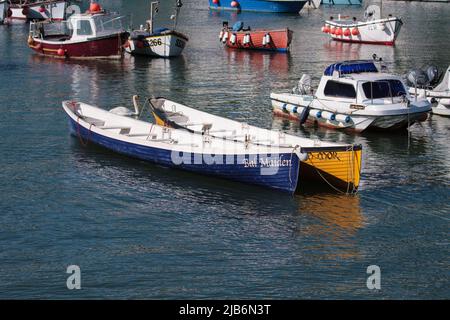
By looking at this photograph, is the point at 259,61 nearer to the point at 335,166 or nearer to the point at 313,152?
the point at 335,166

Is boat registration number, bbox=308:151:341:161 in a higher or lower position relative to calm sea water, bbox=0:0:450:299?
higher

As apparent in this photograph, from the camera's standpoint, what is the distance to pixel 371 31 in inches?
2997

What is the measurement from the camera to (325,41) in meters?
79.7

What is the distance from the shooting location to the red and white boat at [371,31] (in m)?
75.4

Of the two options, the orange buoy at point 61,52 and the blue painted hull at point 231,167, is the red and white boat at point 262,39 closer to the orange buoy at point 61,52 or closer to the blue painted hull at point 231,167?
the orange buoy at point 61,52

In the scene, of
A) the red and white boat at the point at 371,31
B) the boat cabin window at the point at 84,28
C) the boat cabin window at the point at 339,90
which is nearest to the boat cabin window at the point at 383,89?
the boat cabin window at the point at 339,90

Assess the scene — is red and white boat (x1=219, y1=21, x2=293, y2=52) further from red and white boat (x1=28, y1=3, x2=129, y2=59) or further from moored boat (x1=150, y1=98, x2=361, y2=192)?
moored boat (x1=150, y1=98, x2=361, y2=192)

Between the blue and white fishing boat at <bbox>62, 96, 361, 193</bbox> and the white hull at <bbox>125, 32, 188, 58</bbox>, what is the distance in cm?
2656

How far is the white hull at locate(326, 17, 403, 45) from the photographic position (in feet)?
247

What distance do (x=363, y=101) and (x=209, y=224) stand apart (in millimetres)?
13084

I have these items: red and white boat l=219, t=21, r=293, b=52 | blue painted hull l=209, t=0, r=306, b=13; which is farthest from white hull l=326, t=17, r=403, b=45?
blue painted hull l=209, t=0, r=306, b=13

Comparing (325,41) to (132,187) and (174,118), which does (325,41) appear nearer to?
(174,118)

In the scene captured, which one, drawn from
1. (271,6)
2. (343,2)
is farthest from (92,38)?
(343,2)
